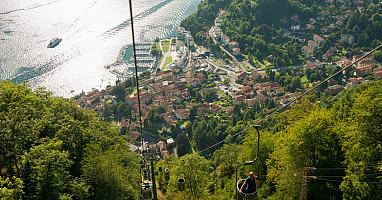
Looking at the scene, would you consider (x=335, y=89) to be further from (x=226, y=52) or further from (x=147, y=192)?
(x=147, y=192)

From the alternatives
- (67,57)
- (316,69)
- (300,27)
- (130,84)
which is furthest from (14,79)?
(300,27)

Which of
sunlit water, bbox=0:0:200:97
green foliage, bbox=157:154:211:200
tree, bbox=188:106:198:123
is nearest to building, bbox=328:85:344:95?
tree, bbox=188:106:198:123

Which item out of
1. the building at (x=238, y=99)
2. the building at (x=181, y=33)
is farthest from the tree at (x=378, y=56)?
the building at (x=181, y=33)

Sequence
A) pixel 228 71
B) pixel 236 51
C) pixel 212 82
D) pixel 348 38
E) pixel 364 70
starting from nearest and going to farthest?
pixel 364 70 < pixel 212 82 < pixel 228 71 < pixel 348 38 < pixel 236 51

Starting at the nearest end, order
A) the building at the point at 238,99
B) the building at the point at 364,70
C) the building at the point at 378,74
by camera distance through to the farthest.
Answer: the building at the point at 238,99 → the building at the point at 378,74 → the building at the point at 364,70

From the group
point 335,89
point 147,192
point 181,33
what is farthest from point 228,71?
point 147,192

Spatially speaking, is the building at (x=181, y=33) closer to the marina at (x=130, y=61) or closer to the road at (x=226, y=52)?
the road at (x=226, y=52)

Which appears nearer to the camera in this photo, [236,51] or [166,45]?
[236,51]
